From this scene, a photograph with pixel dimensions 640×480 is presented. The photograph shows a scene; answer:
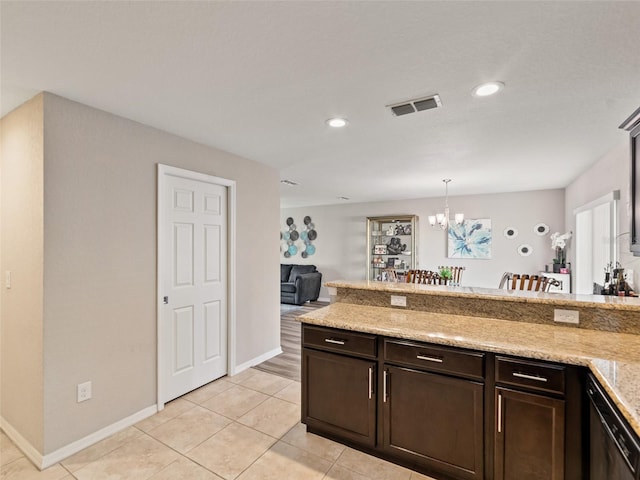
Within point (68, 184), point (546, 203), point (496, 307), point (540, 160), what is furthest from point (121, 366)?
point (546, 203)

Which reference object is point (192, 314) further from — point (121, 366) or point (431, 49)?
point (431, 49)

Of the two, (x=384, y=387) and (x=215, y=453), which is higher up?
(x=384, y=387)

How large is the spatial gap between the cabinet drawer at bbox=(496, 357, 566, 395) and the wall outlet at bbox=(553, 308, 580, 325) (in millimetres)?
597

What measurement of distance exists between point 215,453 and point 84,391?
101 centimetres

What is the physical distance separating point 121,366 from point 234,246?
1.45 m

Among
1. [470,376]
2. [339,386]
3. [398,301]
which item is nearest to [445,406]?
[470,376]

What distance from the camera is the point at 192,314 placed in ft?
9.96

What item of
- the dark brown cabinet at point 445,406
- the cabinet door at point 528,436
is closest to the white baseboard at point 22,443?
the dark brown cabinet at point 445,406

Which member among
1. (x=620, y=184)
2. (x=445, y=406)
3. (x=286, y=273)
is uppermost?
(x=620, y=184)

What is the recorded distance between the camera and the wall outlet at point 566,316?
196 centimetres

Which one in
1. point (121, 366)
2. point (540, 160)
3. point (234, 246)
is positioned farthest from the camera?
point (540, 160)

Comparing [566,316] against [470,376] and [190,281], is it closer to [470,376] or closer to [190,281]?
[470,376]

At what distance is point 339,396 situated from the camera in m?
2.16

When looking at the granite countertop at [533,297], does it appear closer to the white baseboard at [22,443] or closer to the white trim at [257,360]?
the white trim at [257,360]
